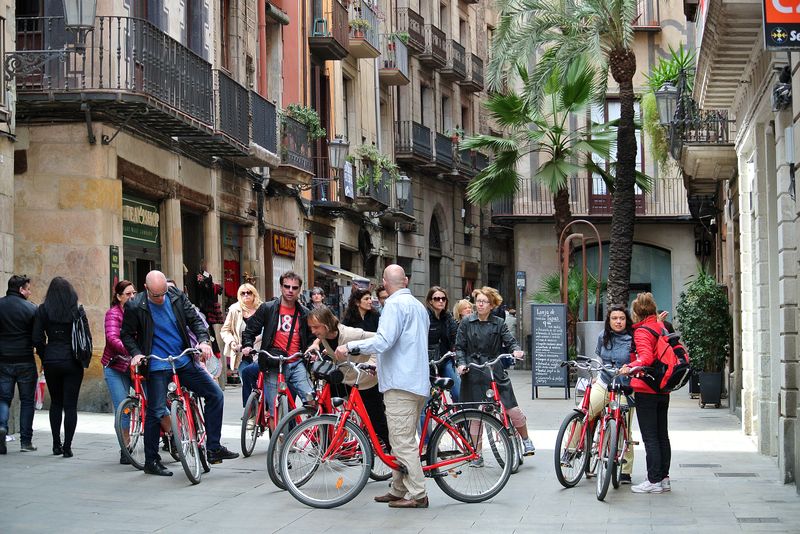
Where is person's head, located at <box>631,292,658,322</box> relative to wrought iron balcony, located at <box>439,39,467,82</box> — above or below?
below

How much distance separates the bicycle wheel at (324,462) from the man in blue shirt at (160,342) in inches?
70.3

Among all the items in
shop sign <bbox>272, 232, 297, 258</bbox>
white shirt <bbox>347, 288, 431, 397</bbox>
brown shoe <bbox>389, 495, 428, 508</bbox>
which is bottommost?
brown shoe <bbox>389, 495, 428, 508</bbox>

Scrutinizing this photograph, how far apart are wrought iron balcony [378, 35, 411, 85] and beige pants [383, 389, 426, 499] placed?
93.4ft

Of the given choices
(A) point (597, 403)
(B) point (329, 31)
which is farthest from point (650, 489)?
(B) point (329, 31)

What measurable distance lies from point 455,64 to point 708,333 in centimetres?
2449

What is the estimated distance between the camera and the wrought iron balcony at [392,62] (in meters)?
37.5

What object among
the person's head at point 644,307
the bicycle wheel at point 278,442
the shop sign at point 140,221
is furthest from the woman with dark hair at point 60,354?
the shop sign at point 140,221

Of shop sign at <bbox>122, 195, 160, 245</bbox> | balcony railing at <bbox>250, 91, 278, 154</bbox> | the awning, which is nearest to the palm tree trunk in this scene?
balcony railing at <bbox>250, 91, 278, 154</bbox>

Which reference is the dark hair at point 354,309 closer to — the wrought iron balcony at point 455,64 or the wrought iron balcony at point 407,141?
the wrought iron balcony at point 407,141

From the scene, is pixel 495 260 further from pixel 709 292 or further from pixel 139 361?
pixel 139 361

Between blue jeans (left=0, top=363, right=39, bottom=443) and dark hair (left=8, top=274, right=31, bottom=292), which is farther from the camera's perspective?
dark hair (left=8, top=274, right=31, bottom=292)

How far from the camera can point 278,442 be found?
10.5 meters

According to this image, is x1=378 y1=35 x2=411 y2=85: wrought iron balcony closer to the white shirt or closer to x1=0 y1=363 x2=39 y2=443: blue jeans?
x1=0 y1=363 x2=39 y2=443: blue jeans

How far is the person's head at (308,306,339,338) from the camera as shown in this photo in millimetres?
10992
